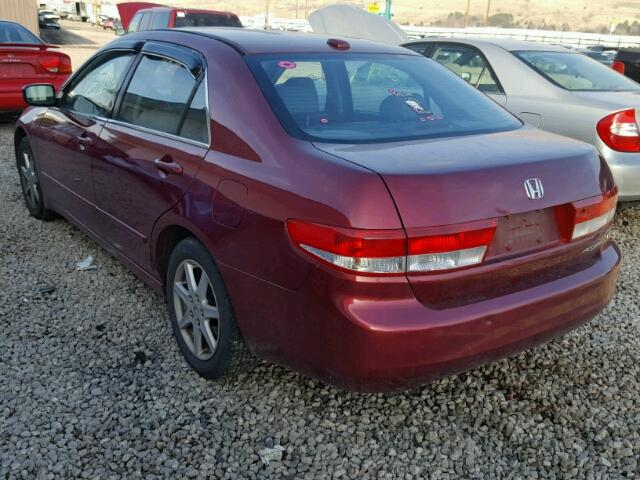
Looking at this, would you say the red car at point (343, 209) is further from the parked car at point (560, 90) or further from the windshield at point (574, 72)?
the windshield at point (574, 72)

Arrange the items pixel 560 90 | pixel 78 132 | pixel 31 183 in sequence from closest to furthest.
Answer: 1. pixel 78 132
2. pixel 31 183
3. pixel 560 90

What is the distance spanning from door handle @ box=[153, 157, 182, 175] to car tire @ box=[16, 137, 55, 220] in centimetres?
235

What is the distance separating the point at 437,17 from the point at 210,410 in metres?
121

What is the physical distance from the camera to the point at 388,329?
215 centimetres

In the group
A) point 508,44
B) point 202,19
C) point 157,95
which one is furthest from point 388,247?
point 202,19

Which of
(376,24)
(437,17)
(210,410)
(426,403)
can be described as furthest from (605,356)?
(437,17)

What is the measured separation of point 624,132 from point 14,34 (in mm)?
8843

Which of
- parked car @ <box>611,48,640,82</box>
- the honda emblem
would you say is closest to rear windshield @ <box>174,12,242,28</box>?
parked car @ <box>611,48,640,82</box>

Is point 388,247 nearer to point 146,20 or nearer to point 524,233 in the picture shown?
point 524,233

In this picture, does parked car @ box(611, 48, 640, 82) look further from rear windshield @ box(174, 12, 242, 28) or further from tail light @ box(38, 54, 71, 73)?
tail light @ box(38, 54, 71, 73)

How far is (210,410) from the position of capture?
277 cm

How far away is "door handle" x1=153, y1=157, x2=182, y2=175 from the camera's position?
2.85m

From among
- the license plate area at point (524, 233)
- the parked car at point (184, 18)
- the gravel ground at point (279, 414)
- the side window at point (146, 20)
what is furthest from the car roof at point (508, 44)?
the side window at point (146, 20)

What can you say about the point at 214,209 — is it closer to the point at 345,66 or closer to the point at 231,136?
the point at 231,136
